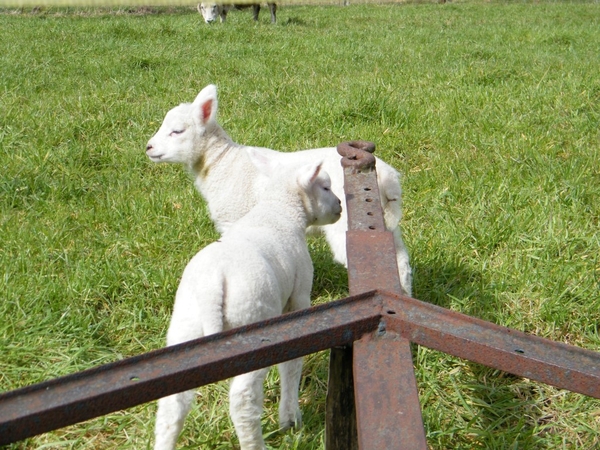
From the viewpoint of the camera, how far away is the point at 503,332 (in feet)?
3.79

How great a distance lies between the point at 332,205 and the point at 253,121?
2.76 m

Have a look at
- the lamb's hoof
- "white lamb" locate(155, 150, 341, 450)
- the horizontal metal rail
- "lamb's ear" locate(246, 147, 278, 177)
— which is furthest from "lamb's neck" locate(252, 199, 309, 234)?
the horizontal metal rail

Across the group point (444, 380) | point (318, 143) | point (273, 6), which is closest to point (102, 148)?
point (318, 143)

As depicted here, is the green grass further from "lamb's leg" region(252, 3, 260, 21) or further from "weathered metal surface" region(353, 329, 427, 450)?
"lamb's leg" region(252, 3, 260, 21)

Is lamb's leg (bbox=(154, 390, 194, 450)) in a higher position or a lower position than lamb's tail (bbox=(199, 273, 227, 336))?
→ lower

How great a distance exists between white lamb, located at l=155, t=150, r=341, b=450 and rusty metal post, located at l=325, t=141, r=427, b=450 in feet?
1.23

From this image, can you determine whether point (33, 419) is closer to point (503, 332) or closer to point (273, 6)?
point (503, 332)

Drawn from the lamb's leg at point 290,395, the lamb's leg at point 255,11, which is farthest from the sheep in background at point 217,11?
the lamb's leg at point 290,395

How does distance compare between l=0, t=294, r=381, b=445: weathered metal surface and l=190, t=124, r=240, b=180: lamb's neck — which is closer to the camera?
l=0, t=294, r=381, b=445: weathered metal surface

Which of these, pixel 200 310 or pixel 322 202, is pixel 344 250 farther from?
pixel 200 310

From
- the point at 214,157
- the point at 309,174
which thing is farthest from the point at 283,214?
the point at 214,157

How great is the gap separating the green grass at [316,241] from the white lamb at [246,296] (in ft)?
1.03

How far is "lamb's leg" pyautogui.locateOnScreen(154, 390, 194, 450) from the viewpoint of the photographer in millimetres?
1789

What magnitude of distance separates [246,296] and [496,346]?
0.91m
